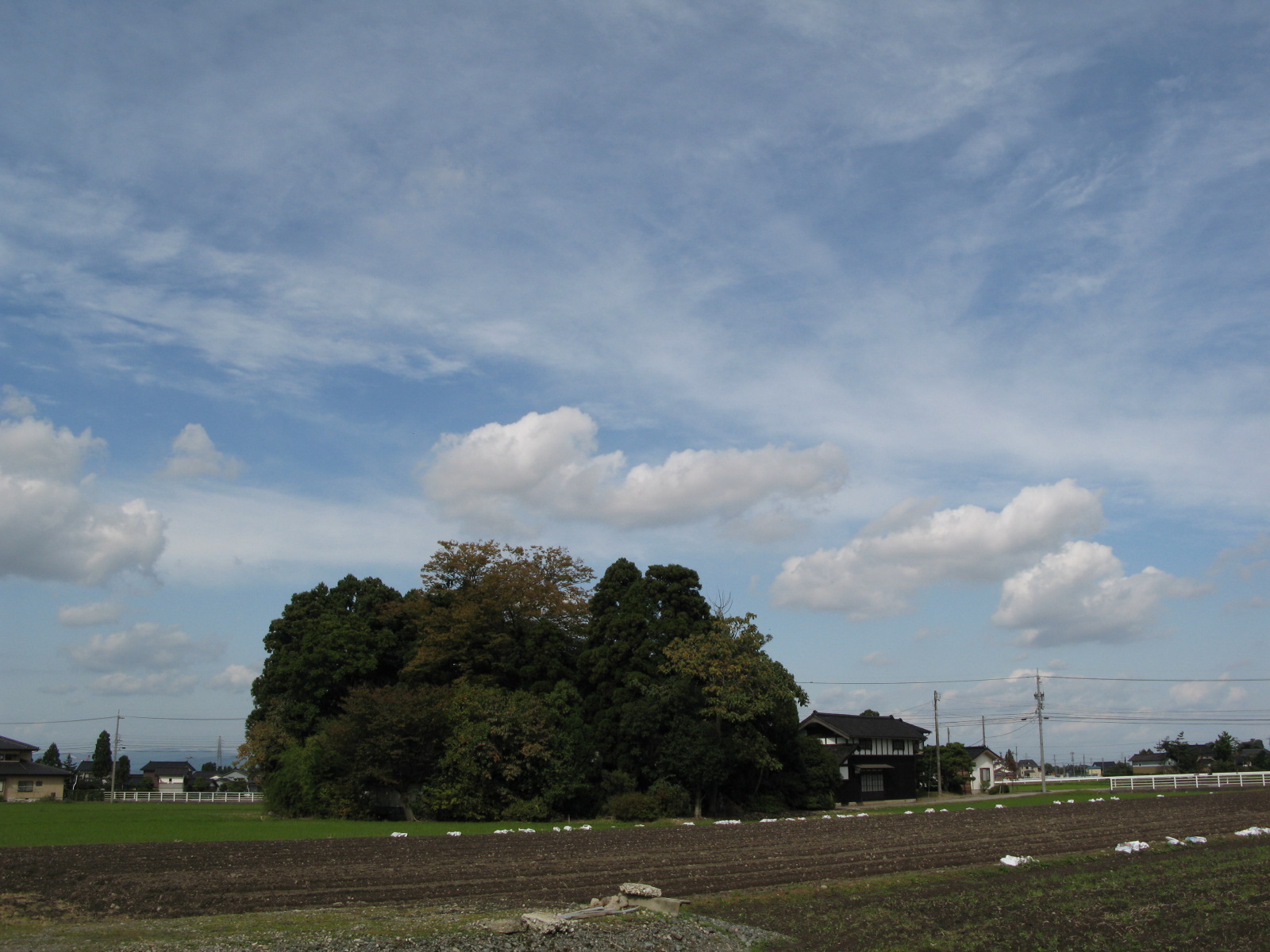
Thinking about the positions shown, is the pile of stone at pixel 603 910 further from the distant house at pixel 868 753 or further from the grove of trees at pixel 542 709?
the distant house at pixel 868 753

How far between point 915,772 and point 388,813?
3744 cm

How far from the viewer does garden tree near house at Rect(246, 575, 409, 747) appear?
5003 centimetres

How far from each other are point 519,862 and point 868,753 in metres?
42.3

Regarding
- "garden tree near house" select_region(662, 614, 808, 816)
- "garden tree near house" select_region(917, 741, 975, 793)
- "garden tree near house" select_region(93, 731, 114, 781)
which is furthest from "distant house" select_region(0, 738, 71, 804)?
"garden tree near house" select_region(917, 741, 975, 793)

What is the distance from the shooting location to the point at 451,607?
47.8 meters

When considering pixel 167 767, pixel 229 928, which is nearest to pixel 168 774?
pixel 167 767

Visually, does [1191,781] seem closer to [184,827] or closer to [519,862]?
[519,862]

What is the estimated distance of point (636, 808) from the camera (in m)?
39.9

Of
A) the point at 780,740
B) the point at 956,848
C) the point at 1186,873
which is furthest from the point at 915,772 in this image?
the point at 1186,873

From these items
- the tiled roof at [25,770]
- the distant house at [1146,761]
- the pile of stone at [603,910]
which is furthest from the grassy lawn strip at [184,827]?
the distant house at [1146,761]

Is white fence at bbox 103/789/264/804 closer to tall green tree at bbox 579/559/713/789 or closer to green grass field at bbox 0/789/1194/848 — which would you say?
green grass field at bbox 0/789/1194/848

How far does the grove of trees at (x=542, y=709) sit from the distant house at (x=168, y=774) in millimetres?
67630

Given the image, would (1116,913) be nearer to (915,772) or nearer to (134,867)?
(134,867)

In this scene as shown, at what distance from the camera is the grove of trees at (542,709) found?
39.9 metres
